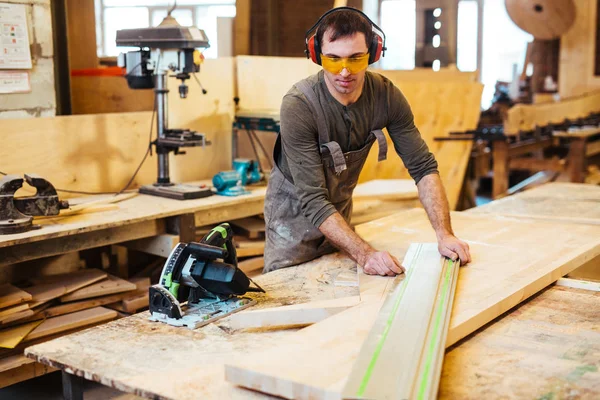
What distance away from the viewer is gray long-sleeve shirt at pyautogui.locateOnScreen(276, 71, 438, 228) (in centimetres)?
264

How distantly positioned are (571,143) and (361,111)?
4.35 metres

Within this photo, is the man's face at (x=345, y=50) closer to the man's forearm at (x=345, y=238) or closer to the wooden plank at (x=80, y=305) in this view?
the man's forearm at (x=345, y=238)

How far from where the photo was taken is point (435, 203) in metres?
2.89

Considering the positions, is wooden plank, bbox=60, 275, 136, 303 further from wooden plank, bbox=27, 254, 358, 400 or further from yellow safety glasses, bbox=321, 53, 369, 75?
yellow safety glasses, bbox=321, 53, 369, 75

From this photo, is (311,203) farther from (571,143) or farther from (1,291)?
(571,143)

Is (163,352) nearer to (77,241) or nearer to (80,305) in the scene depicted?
(77,241)

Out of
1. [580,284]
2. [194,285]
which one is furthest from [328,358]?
[580,284]

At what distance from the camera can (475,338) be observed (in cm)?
198

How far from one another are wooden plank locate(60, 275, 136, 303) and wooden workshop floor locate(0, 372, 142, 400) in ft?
1.60

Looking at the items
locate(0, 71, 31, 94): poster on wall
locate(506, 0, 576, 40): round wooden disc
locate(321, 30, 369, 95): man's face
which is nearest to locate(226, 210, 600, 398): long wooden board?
locate(321, 30, 369, 95): man's face

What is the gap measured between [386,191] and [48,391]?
7.59 ft

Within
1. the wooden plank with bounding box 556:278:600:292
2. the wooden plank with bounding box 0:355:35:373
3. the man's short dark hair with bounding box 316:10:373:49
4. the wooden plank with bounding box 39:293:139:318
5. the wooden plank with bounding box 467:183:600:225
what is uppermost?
the man's short dark hair with bounding box 316:10:373:49

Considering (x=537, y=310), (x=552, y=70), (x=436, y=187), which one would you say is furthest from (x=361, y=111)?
(x=552, y=70)

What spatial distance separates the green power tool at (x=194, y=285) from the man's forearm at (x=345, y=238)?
504mm
